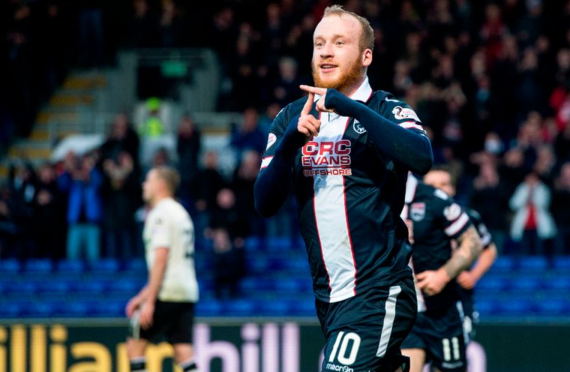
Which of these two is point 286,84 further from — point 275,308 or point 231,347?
point 231,347

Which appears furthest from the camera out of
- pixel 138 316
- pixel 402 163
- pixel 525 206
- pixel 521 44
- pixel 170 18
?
pixel 170 18

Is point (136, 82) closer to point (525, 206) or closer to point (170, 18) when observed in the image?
point (170, 18)

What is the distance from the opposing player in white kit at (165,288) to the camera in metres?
7.64

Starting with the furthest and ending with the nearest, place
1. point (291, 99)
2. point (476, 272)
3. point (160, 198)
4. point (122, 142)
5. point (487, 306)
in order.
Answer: point (291, 99) → point (122, 142) → point (487, 306) → point (160, 198) → point (476, 272)

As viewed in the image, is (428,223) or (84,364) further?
(84,364)

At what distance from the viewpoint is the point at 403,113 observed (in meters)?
3.71

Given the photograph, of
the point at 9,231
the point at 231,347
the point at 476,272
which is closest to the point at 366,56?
the point at 476,272

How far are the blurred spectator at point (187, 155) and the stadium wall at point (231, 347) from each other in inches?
160

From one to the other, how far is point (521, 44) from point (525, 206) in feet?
11.1

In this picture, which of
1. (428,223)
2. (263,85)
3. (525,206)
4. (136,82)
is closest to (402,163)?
(428,223)

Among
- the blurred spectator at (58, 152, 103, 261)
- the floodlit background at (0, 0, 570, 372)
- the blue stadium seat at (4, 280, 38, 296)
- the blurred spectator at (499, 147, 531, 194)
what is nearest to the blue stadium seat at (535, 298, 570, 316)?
the floodlit background at (0, 0, 570, 372)

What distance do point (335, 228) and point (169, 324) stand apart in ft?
13.8

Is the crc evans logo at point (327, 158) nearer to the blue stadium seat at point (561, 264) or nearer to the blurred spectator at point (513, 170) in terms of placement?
the blue stadium seat at point (561, 264)

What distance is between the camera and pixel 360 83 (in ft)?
12.6
